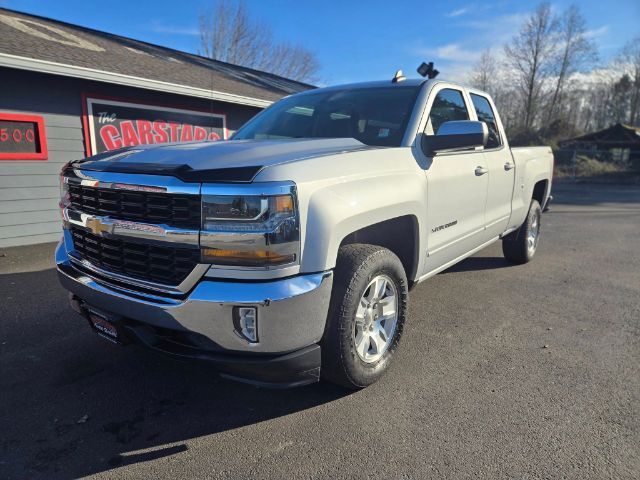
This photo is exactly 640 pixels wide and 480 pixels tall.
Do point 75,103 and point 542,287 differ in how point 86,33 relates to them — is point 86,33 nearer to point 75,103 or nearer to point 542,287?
point 75,103

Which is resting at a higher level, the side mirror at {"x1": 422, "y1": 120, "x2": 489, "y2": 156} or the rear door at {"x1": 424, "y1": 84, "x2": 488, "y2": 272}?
the side mirror at {"x1": 422, "y1": 120, "x2": 489, "y2": 156}

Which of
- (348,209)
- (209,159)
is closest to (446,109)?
(348,209)

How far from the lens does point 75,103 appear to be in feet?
25.6

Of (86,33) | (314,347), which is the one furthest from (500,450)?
(86,33)

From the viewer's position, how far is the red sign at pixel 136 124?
8.08m

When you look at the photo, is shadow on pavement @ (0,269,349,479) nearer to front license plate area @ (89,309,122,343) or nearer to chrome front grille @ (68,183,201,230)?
front license plate area @ (89,309,122,343)

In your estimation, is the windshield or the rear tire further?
the rear tire

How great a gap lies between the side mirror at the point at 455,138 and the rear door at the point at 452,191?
4.2 inches

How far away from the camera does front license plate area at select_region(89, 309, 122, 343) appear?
2.55m

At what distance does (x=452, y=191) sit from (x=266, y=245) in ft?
6.71

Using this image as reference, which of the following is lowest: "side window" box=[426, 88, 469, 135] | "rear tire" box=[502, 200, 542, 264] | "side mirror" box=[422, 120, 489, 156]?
"rear tire" box=[502, 200, 542, 264]

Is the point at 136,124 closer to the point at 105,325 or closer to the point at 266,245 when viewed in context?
the point at 105,325

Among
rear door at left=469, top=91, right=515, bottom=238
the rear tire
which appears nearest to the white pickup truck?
rear door at left=469, top=91, right=515, bottom=238

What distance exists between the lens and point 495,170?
4.57 meters
